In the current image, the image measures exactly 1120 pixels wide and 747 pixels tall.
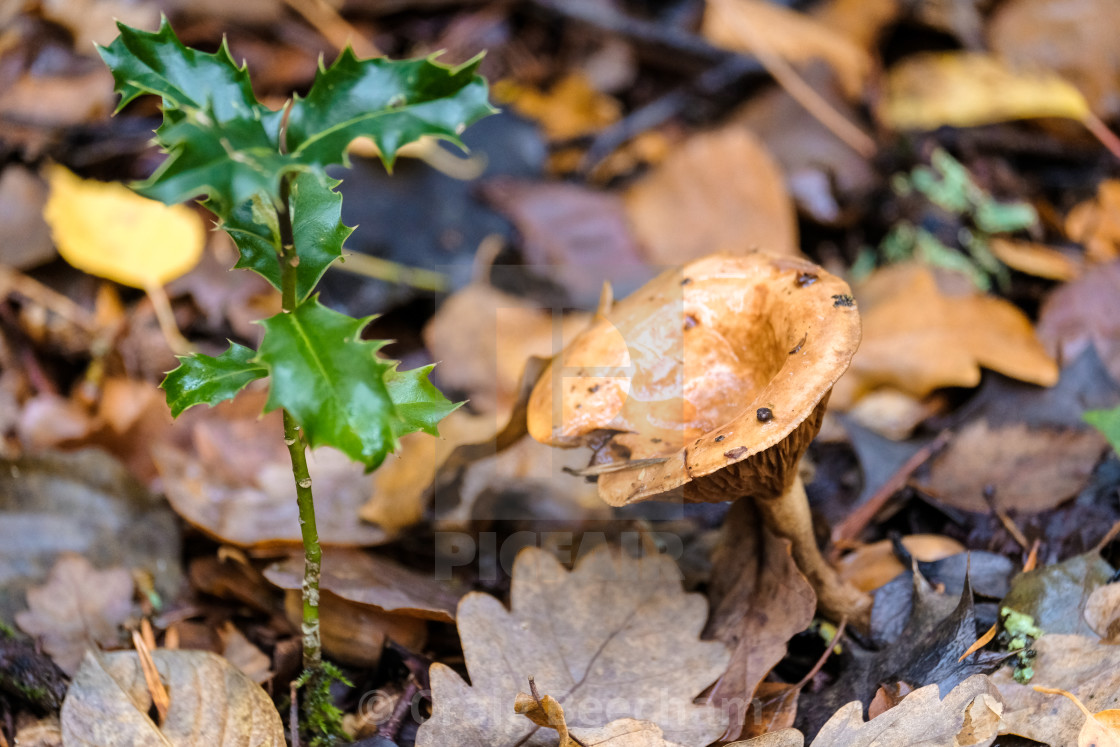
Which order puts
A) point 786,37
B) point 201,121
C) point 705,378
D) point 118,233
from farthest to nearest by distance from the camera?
1. point 786,37
2. point 118,233
3. point 705,378
4. point 201,121

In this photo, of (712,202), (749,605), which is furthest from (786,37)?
Result: (749,605)

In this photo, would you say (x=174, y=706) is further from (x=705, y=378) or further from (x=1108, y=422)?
(x=1108, y=422)

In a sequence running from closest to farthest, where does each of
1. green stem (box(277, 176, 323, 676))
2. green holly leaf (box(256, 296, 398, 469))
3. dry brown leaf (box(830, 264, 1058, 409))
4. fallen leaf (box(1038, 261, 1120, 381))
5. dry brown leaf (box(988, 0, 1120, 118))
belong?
green holly leaf (box(256, 296, 398, 469)) → green stem (box(277, 176, 323, 676)) → dry brown leaf (box(830, 264, 1058, 409)) → fallen leaf (box(1038, 261, 1120, 381)) → dry brown leaf (box(988, 0, 1120, 118))

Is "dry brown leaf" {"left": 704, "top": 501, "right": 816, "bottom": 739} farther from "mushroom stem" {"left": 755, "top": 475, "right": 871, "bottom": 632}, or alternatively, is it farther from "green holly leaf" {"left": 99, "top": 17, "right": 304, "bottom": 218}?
"green holly leaf" {"left": 99, "top": 17, "right": 304, "bottom": 218}

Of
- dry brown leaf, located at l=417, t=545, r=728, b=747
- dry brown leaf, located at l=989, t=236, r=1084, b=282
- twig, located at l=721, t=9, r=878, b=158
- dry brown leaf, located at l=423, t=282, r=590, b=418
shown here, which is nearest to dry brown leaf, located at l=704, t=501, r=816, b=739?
dry brown leaf, located at l=417, t=545, r=728, b=747

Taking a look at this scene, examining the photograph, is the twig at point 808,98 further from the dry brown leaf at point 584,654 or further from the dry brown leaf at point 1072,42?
the dry brown leaf at point 584,654

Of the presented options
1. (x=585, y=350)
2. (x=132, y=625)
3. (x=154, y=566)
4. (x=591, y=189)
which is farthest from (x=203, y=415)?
(x=591, y=189)

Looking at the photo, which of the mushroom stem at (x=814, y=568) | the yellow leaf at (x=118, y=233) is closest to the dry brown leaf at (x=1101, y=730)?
the mushroom stem at (x=814, y=568)
